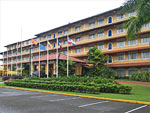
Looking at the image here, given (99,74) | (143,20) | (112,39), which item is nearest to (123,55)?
(112,39)

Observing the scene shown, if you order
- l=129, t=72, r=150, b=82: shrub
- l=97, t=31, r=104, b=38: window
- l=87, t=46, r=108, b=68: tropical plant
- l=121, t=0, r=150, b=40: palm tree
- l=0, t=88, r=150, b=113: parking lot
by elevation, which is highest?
l=97, t=31, r=104, b=38: window

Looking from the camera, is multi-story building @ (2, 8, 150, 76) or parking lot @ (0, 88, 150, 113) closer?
parking lot @ (0, 88, 150, 113)

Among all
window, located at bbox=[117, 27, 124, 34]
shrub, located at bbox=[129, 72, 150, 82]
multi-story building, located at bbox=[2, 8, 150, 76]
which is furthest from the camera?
window, located at bbox=[117, 27, 124, 34]

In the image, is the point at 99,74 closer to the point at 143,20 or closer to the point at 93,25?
the point at 93,25

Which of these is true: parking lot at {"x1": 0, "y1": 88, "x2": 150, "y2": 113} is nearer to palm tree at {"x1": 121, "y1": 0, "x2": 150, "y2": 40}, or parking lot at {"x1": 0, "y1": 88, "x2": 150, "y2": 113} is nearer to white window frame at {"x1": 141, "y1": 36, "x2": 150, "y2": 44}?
palm tree at {"x1": 121, "y1": 0, "x2": 150, "y2": 40}

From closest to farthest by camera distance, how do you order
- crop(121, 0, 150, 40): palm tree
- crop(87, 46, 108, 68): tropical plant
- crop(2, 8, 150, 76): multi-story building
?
1. crop(121, 0, 150, 40): palm tree
2. crop(2, 8, 150, 76): multi-story building
3. crop(87, 46, 108, 68): tropical plant

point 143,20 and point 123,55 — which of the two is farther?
point 123,55

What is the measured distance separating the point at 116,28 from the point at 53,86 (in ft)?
71.9

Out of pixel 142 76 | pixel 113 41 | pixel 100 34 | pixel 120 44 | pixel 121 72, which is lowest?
pixel 142 76

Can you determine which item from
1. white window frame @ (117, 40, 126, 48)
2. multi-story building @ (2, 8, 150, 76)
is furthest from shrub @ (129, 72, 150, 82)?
white window frame @ (117, 40, 126, 48)

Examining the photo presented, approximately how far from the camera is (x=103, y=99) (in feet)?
39.4

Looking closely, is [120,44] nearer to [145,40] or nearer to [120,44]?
[120,44]

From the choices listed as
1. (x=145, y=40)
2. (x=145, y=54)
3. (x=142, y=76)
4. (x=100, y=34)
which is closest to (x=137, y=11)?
(x=142, y=76)

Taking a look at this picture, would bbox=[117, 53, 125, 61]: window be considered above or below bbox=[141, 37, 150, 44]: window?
below
